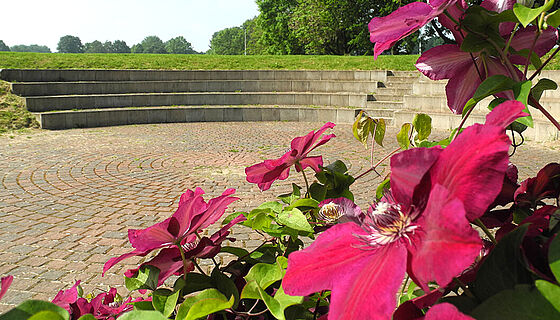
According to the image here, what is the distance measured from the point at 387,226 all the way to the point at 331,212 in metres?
0.25

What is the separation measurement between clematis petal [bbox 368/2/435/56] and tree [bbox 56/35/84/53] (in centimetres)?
15420

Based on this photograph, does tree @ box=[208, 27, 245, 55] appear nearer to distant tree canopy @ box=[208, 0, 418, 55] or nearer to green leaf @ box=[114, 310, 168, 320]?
distant tree canopy @ box=[208, 0, 418, 55]

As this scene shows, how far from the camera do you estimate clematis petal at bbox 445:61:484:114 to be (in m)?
0.64

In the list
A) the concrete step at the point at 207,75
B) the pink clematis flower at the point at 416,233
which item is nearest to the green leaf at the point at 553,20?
the pink clematis flower at the point at 416,233

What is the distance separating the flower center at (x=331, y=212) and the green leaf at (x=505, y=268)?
1.02ft

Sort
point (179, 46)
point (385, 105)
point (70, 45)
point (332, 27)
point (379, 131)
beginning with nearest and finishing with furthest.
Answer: point (379, 131) → point (385, 105) → point (332, 27) → point (70, 45) → point (179, 46)

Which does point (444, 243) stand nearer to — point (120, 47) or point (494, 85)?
point (494, 85)

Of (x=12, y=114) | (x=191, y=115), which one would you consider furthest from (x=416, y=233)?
(x=12, y=114)

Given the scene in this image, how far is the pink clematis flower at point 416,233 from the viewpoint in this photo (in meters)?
0.32

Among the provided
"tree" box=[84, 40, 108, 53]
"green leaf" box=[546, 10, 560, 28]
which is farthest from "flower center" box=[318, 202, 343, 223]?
"tree" box=[84, 40, 108, 53]

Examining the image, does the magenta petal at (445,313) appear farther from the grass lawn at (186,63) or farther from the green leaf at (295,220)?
the grass lawn at (186,63)

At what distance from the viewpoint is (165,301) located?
60cm

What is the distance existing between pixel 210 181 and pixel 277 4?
125ft

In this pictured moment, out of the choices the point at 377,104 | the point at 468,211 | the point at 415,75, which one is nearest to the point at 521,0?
the point at 468,211
